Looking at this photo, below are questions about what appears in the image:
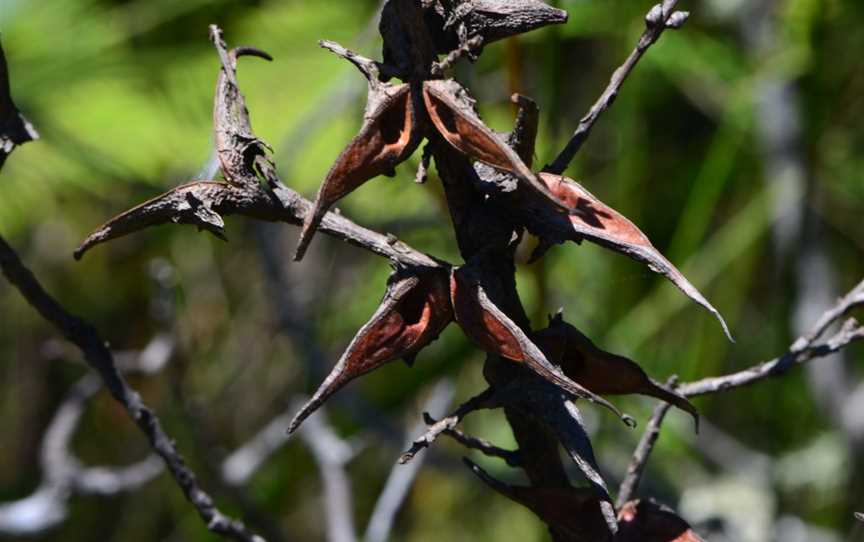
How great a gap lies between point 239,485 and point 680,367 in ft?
1.77

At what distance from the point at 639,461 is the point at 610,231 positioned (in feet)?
0.53

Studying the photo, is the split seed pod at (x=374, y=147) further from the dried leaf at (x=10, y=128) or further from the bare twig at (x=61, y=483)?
the bare twig at (x=61, y=483)

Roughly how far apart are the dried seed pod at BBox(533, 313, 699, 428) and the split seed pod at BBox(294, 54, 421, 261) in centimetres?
9

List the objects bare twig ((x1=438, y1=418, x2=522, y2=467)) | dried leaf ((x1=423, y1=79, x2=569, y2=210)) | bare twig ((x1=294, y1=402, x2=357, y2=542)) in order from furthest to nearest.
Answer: bare twig ((x1=294, y1=402, x2=357, y2=542)) → bare twig ((x1=438, y1=418, x2=522, y2=467)) → dried leaf ((x1=423, y1=79, x2=569, y2=210))

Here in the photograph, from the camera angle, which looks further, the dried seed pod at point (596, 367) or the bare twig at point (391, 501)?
the bare twig at point (391, 501)

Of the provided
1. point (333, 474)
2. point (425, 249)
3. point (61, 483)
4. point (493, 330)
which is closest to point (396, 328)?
point (493, 330)

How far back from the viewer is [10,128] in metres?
0.50

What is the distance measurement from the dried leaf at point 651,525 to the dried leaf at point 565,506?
0.02 metres

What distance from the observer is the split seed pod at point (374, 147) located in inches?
14.9

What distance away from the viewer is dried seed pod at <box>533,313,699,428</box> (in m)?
0.43

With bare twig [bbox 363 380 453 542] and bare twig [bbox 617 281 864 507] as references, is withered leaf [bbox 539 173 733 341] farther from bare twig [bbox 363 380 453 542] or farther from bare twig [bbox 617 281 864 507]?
bare twig [bbox 363 380 453 542]

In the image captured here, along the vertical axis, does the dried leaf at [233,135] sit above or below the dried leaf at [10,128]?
above

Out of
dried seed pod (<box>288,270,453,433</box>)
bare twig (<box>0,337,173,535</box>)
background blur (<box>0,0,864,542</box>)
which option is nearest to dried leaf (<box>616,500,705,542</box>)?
dried seed pod (<box>288,270,453,433</box>)

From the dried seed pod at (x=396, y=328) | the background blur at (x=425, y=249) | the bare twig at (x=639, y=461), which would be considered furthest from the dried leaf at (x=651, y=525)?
the background blur at (x=425, y=249)
